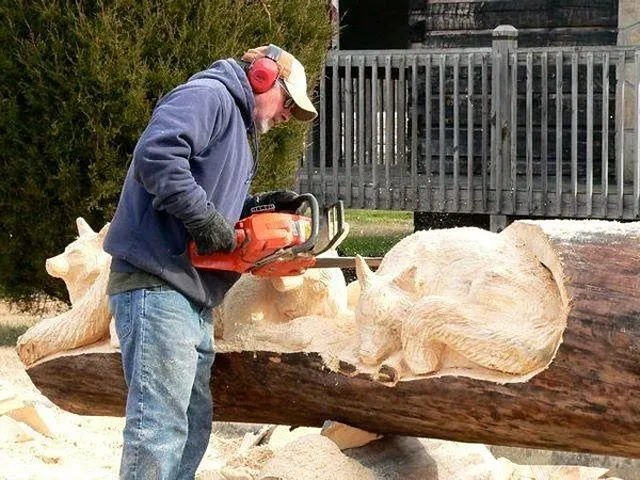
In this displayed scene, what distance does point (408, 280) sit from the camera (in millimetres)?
3570

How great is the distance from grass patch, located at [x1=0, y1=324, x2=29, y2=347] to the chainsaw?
432 cm

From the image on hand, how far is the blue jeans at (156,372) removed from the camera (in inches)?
136

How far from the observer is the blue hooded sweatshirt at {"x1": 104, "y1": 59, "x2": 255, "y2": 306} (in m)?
3.35

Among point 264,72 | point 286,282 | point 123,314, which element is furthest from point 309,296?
point 264,72

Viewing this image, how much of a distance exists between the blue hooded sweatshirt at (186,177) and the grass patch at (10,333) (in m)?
4.34

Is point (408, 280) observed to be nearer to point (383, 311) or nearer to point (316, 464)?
point (383, 311)

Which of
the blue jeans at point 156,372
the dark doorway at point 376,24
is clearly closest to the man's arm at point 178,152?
the blue jeans at point 156,372

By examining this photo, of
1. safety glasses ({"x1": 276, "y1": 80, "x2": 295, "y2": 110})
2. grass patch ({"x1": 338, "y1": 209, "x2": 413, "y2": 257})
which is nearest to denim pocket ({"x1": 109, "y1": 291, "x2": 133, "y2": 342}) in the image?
safety glasses ({"x1": 276, "y1": 80, "x2": 295, "y2": 110})

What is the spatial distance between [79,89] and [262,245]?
3.40m

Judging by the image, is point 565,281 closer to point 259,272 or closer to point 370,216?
point 259,272

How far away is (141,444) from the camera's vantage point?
345 cm

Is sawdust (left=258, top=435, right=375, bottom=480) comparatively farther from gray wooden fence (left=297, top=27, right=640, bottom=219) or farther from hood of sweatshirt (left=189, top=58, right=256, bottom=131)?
gray wooden fence (left=297, top=27, right=640, bottom=219)

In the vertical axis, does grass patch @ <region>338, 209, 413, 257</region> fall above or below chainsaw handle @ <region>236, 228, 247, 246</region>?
below

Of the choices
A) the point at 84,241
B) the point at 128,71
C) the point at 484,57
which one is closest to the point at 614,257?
the point at 84,241
